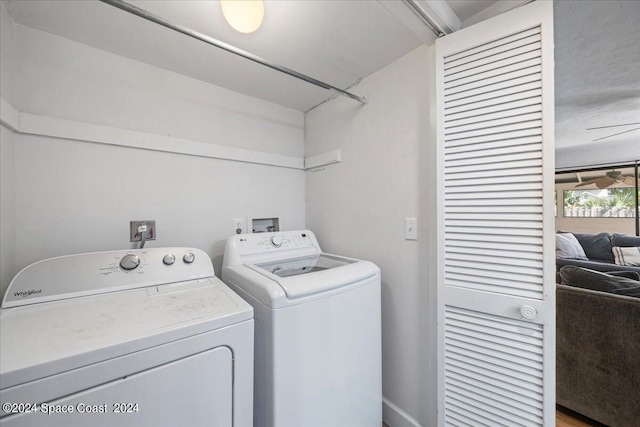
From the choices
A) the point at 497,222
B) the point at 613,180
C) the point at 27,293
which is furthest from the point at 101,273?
the point at 613,180

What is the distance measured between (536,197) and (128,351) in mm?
1469

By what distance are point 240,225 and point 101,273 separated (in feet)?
2.79

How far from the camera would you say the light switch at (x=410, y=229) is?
1360mm

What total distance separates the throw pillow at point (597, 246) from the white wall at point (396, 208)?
479 cm

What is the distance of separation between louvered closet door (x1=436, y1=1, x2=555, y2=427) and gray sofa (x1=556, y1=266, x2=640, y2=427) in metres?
1.06

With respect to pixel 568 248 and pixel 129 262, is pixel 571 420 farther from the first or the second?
pixel 568 248

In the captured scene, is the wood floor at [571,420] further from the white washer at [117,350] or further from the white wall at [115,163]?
the white wall at [115,163]

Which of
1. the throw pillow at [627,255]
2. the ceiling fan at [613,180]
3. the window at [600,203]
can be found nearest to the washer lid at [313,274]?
the throw pillow at [627,255]

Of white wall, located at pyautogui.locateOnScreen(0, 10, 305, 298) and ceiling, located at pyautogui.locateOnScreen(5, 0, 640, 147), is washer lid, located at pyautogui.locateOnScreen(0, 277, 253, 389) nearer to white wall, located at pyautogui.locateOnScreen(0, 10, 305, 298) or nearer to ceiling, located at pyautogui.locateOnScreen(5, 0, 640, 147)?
white wall, located at pyautogui.locateOnScreen(0, 10, 305, 298)

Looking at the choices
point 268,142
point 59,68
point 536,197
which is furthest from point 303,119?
point 536,197

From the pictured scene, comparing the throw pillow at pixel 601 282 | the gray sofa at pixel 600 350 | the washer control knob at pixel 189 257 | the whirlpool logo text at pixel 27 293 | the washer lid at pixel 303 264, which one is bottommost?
the gray sofa at pixel 600 350

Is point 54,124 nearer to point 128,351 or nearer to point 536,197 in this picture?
point 128,351

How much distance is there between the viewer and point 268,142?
6.46ft

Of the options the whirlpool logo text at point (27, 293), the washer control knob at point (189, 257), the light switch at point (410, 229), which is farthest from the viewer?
the light switch at point (410, 229)
